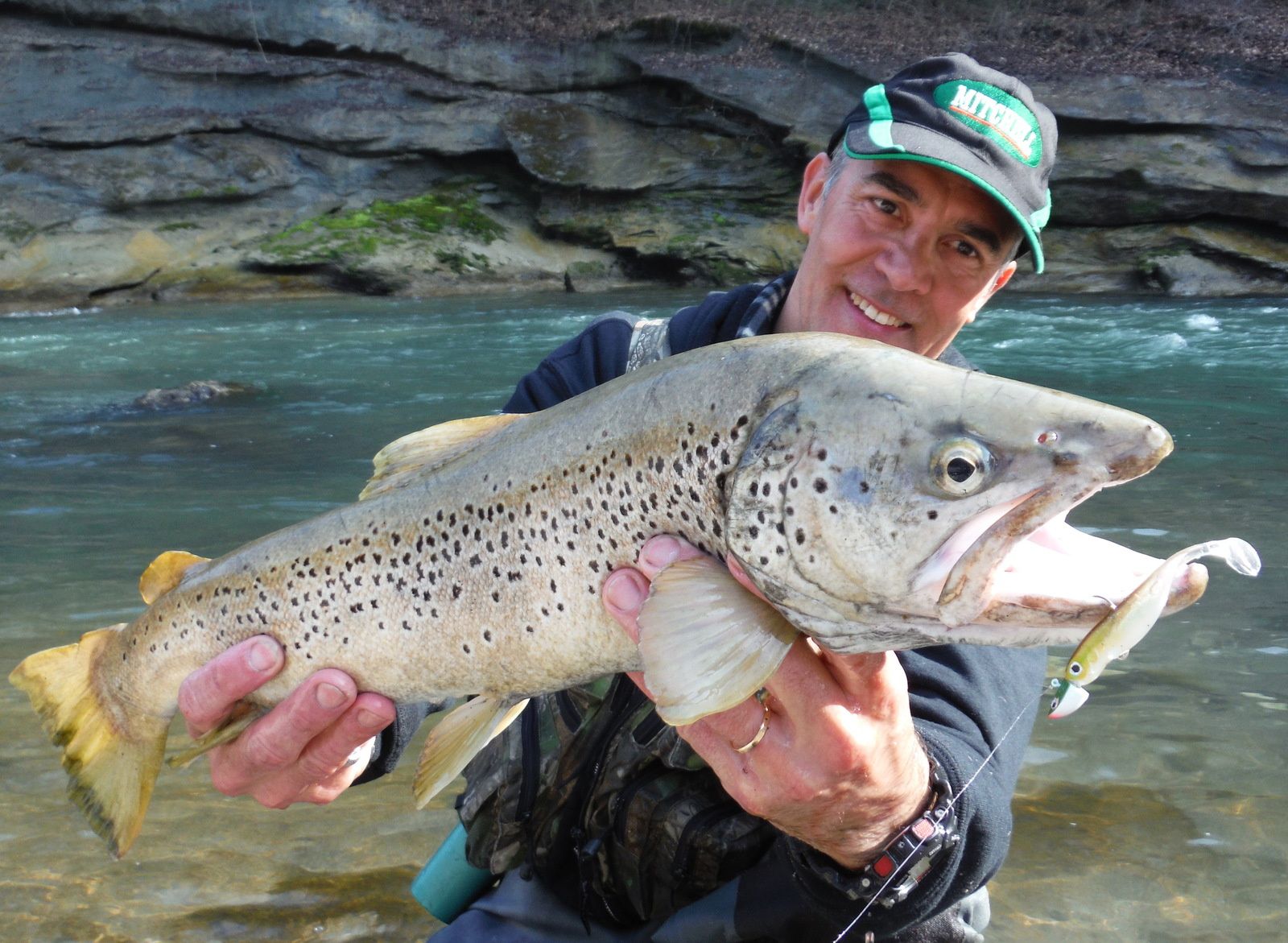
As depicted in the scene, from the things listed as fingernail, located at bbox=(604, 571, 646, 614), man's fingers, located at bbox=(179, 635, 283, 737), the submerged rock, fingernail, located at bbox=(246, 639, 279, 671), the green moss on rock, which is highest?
fingernail, located at bbox=(604, 571, 646, 614)

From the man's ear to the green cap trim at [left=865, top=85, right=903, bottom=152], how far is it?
41 cm

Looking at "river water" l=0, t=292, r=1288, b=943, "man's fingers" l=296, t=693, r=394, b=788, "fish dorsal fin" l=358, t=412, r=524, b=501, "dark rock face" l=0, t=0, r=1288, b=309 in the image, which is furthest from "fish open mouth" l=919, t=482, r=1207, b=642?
"dark rock face" l=0, t=0, r=1288, b=309

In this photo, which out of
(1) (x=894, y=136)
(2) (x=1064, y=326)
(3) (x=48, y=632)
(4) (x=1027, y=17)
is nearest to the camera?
(1) (x=894, y=136)

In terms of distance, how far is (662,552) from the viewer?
6.90ft

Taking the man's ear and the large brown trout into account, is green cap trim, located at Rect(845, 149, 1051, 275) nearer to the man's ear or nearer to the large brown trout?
the man's ear

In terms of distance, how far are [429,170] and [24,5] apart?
7737 millimetres

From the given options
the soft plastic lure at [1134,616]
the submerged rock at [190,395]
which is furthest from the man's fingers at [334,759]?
the submerged rock at [190,395]

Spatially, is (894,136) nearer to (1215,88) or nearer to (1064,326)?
(1064,326)

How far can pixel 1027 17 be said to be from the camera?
2478cm

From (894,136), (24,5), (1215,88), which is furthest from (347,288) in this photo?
(894,136)

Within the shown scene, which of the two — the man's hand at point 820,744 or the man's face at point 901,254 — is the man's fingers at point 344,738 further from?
the man's face at point 901,254

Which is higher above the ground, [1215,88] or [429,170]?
[1215,88]

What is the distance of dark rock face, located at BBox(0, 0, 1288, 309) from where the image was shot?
19.4 meters

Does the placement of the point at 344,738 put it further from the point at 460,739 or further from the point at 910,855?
the point at 910,855
